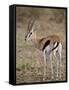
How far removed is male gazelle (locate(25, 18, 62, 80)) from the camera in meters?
1.65

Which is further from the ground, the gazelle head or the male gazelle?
the gazelle head

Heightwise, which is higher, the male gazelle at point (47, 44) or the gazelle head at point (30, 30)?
the gazelle head at point (30, 30)

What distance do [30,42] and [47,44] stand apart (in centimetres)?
11

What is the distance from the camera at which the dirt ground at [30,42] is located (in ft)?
5.31

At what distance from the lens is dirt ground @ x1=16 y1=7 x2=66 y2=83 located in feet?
5.31

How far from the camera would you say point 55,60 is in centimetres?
171

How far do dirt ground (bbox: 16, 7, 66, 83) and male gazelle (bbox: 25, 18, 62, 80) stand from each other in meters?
0.02

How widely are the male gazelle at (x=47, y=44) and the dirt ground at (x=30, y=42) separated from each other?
0.07 feet

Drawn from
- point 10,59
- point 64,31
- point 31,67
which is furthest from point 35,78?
point 64,31

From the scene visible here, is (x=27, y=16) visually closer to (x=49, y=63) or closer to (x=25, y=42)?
(x=25, y=42)

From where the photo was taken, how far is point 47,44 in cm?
169

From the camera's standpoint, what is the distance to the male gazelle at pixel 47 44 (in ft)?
5.41

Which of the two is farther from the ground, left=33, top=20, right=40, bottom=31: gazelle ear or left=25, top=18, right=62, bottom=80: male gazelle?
left=33, top=20, right=40, bottom=31: gazelle ear
